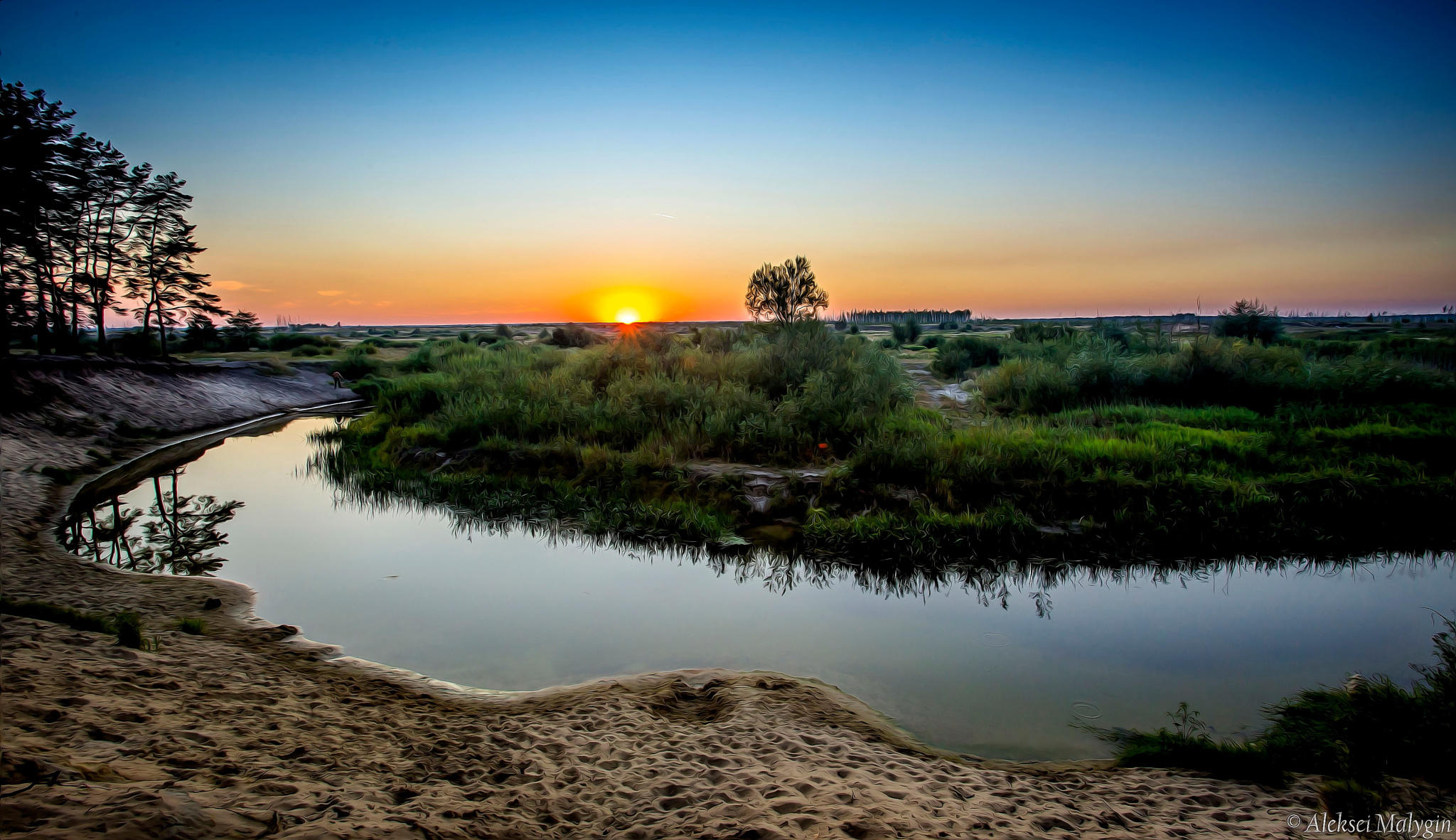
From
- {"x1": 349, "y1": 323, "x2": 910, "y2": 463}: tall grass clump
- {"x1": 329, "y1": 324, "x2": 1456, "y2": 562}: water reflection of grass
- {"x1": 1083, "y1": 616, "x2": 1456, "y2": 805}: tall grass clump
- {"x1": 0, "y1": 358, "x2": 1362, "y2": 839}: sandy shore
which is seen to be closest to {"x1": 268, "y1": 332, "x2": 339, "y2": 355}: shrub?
{"x1": 349, "y1": 323, "x2": 910, "y2": 463}: tall grass clump

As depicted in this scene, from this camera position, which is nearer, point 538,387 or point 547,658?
point 547,658

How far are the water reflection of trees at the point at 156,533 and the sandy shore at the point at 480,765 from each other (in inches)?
102

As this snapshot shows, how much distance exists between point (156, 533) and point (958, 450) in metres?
11.1

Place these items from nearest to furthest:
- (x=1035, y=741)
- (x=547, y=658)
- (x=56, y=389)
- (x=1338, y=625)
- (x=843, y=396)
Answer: (x=1035, y=741) → (x=547, y=658) → (x=1338, y=625) → (x=843, y=396) → (x=56, y=389)

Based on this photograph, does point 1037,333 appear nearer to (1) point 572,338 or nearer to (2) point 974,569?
(2) point 974,569

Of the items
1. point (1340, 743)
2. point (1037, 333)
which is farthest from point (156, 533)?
point (1037, 333)

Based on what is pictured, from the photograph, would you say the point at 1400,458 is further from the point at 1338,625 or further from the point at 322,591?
the point at 322,591

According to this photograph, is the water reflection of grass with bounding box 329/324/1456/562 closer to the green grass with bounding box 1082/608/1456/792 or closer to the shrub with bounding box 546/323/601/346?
the green grass with bounding box 1082/608/1456/792

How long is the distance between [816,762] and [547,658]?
261cm

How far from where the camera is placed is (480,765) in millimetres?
3402

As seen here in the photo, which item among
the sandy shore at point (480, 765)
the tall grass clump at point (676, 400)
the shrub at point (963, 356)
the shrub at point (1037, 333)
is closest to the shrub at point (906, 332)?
the shrub at point (1037, 333)

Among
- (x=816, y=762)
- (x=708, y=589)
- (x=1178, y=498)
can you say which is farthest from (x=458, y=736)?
(x=1178, y=498)

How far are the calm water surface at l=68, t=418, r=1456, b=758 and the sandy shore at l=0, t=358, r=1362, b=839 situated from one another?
45 cm

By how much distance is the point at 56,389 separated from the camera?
571 inches
